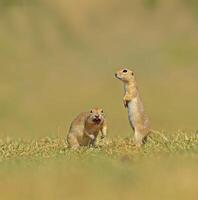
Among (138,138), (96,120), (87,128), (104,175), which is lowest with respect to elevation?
(104,175)

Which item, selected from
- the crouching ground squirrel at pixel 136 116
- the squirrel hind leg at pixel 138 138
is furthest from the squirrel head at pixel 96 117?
the squirrel hind leg at pixel 138 138

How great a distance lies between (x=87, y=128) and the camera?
18.1m

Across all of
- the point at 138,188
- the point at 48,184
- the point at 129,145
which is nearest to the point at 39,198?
the point at 48,184

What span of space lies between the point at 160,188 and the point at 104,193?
722mm

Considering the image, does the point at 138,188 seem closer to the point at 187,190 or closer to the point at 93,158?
the point at 187,190

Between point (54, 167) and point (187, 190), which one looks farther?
point (54, 167)

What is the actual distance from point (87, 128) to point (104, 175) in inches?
214

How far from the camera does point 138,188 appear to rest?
12031 millimetres

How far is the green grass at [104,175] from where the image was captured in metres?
12.0

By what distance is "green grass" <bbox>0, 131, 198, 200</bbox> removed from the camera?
39.4 feet

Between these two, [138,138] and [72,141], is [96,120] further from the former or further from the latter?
[138,138]

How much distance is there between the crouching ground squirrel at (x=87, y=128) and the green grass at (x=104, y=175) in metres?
1.88

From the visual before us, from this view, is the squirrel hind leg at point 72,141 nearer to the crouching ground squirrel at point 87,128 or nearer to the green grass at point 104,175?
the crouching ground squirrel at point 87,128

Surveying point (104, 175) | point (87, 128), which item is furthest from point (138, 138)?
point (104, 175)
